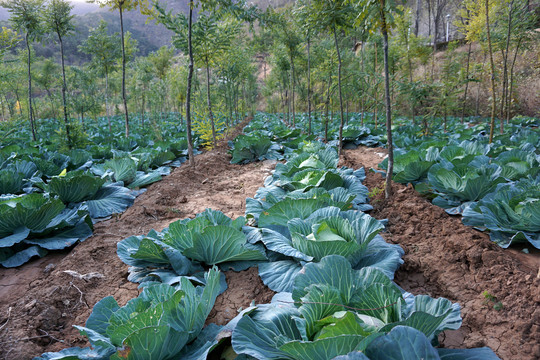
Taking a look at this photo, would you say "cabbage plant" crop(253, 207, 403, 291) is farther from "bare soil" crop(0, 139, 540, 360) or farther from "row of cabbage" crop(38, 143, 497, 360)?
"bare soil" crop(0, 139, 540, 360)

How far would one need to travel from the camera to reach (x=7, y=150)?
6848 mm

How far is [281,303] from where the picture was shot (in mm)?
1853

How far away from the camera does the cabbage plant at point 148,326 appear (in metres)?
1.42

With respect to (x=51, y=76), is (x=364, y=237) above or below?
below

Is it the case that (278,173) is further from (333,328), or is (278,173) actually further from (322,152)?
(333,328)

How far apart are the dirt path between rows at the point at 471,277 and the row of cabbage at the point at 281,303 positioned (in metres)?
0.45

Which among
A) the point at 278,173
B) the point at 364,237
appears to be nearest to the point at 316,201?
the point at 364,237

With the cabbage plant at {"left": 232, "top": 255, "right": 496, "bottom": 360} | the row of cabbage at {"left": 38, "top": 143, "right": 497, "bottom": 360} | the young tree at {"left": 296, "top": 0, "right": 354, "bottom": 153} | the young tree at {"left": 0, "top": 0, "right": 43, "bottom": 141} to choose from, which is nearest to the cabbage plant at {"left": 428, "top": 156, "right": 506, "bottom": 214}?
the row of cabbage at {"left": 38, "top": 143, "right": 497, "bottom": 360}

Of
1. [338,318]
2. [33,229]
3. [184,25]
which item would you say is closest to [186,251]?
[338,318]

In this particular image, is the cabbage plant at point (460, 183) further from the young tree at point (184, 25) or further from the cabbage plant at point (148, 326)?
the young tree at point (184, 25)

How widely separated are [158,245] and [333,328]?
5.38ft

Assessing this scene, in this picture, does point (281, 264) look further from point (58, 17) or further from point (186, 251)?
point (58, 17)

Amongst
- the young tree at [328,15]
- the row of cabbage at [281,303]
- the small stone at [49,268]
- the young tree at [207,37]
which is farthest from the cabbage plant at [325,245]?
the young tree at [207,37]

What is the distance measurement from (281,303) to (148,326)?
30.9 inches
